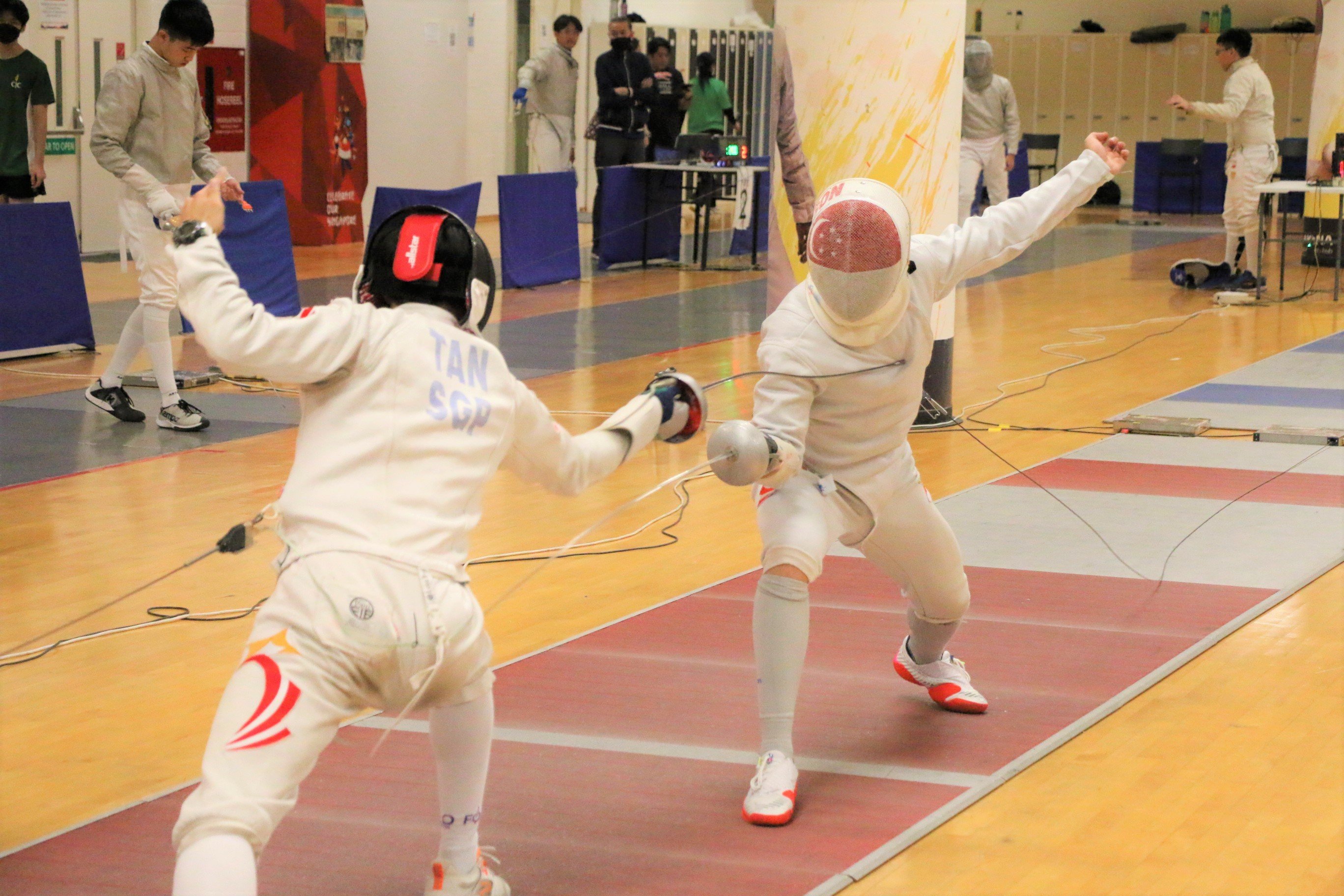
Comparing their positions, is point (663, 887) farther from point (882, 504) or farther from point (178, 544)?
point (178, 544)

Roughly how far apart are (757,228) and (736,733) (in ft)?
34.7

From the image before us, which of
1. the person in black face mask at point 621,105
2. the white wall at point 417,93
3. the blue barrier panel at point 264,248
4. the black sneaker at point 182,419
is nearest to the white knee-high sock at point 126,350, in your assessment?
the black sneaker at point 182,419

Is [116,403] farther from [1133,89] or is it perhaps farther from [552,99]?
[1133,89]

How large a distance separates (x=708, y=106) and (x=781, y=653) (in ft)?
37.8

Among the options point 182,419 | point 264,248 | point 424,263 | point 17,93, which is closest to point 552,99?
point 17,93

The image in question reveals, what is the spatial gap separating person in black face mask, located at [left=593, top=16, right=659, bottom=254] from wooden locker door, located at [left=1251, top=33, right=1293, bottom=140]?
1008cm

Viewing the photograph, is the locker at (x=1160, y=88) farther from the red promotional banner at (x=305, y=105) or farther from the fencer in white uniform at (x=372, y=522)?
the fencer in white uniform at (x=372, y=522)

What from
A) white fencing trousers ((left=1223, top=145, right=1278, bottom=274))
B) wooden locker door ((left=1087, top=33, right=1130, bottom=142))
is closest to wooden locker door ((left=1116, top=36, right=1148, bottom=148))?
wooden locker door ((left=1087, top=33, right=1130, bottom=142))

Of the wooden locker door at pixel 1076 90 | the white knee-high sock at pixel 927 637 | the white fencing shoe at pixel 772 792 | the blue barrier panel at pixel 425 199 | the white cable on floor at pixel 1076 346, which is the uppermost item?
the wooden locker door at pixel 1076 90

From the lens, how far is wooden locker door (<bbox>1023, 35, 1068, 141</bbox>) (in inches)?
818

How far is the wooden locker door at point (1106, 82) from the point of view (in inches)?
807

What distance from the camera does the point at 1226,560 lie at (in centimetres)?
455

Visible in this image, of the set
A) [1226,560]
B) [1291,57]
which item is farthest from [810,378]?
[1291,57]

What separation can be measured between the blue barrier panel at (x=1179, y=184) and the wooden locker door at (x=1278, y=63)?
1.81m
